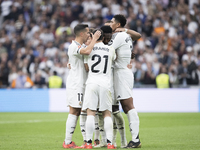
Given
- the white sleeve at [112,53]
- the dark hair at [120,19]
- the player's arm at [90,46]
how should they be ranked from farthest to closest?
the dark hair at [120,19]
the white sleeve at [112,53]
the player's arm at [90,46]

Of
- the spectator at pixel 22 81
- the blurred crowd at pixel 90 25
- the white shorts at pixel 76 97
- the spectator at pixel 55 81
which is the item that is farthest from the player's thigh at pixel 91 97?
the spectator at pixel 22 81

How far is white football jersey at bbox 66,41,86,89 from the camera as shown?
7.61 meters

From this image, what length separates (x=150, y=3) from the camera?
2353 centimetres

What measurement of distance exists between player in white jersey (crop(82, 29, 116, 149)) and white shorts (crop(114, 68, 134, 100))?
0.42 m

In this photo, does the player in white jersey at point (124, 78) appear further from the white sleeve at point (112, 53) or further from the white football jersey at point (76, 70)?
the white football jersey at point (76, 70)

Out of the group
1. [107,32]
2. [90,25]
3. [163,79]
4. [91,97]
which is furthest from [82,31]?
[90,25]

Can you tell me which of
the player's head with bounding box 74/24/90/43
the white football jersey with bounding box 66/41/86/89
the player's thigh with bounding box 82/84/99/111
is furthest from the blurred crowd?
the player's thigh with bounding box 82/84/99/111

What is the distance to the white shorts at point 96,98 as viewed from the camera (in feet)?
23.8

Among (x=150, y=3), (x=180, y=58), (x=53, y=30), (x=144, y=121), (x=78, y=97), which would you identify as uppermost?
(x=150, y=3)

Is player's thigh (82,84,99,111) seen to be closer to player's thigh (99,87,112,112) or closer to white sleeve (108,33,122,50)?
player's thigh (99,87,112,112)

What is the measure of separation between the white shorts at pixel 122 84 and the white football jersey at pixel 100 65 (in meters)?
0.45

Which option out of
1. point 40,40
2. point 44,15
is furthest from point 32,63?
point 44,15

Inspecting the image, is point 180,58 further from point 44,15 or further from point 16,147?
point 16,147

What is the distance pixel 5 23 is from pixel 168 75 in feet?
36.9
